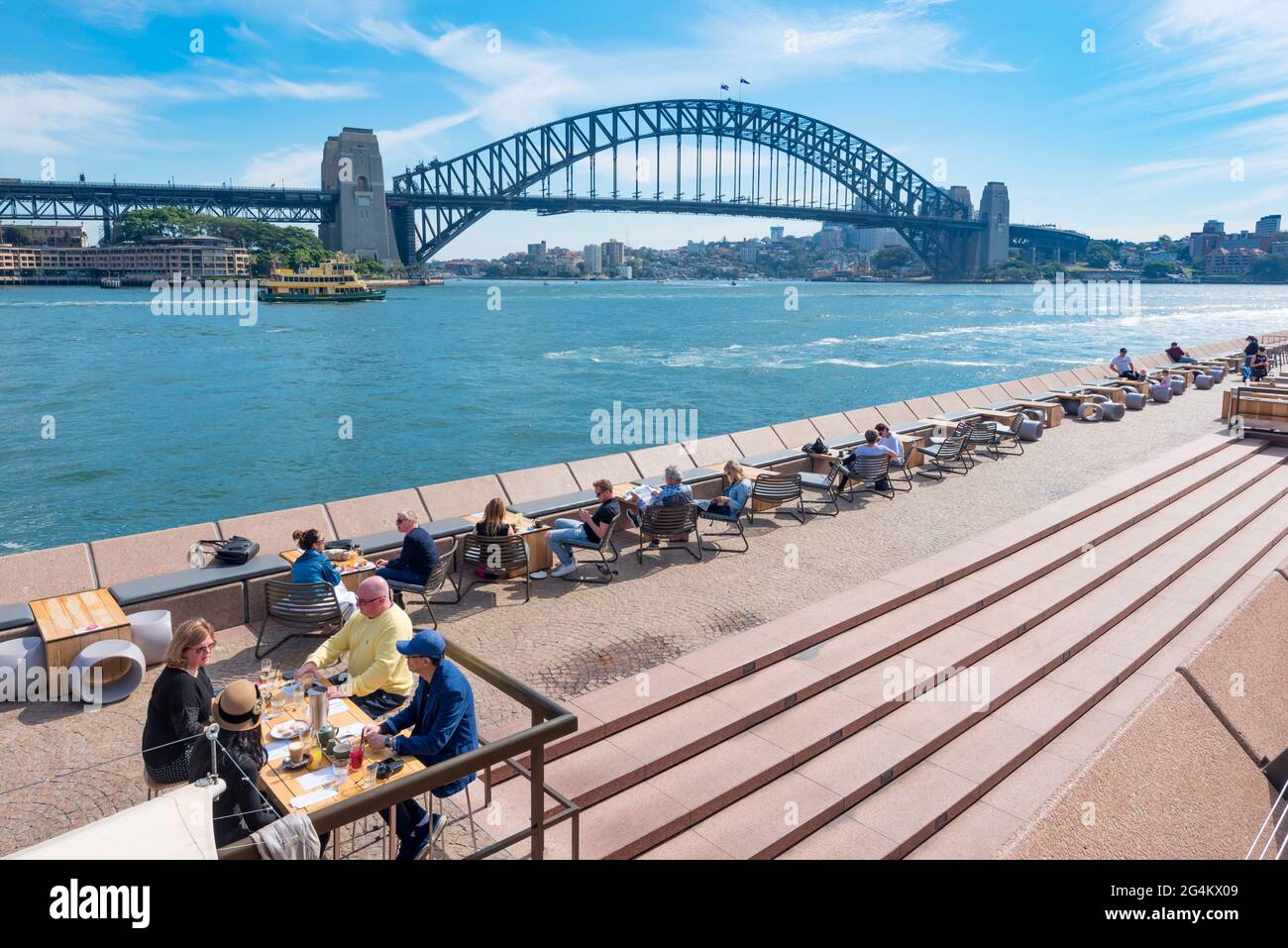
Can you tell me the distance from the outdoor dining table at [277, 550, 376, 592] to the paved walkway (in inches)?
18.5

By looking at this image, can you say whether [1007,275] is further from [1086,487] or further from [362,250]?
[1086,487]

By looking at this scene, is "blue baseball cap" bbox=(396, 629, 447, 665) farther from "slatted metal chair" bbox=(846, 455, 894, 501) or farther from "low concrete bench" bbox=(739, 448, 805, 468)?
"slatted metal chair" bbox=(846, 455, 894, 501)

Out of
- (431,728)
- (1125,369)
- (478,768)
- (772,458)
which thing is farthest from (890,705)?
(1125,369)

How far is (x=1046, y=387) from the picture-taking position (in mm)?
17344

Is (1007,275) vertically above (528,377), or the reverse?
(1007,275)

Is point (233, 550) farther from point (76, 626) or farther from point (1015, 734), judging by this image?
point (1015, 734)

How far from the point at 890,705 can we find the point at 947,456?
21.8 ft

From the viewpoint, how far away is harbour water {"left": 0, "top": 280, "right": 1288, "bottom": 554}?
23.6 metres

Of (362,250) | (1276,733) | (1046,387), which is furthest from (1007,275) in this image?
(1276,733)

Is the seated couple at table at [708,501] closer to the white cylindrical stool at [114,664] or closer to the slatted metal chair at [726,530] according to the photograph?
the slatted metal chair at [726,530]

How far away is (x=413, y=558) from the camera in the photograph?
651cm
